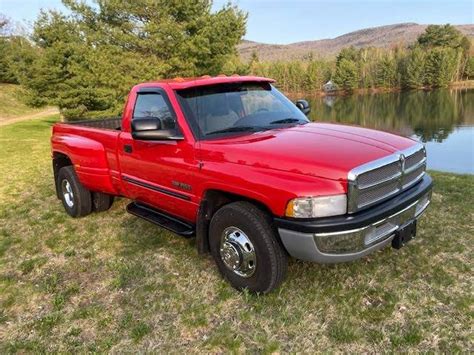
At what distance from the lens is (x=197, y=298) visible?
12.8 ft

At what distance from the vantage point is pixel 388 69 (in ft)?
278

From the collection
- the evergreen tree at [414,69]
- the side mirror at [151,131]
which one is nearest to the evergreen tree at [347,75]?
the evergreen tree at [414,69]

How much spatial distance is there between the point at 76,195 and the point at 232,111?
3081 mm

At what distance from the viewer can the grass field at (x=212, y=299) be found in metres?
3.26

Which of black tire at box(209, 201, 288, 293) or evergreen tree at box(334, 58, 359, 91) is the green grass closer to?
black tire at box(209, 201, 288, 293)

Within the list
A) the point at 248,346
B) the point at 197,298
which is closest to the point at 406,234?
the point at 248,346

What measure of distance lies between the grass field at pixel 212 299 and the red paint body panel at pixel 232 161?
Result: 699mm

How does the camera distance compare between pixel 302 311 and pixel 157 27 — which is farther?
pixel 157 27

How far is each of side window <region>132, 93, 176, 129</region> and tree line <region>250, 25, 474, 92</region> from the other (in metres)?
77.3

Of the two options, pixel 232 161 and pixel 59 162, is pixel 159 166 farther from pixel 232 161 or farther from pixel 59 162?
pixel 59 162

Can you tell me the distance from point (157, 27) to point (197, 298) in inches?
666

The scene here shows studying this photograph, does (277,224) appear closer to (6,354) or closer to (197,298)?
(197,298)

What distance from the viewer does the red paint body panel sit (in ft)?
10.6

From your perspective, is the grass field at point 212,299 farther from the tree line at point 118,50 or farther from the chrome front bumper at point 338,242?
the tree line at point 118,50
